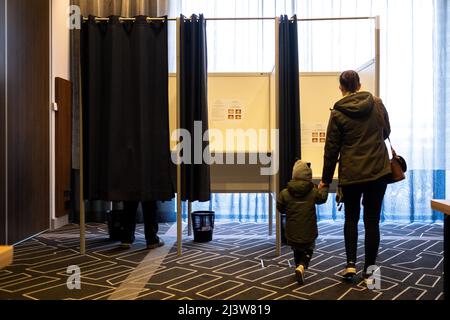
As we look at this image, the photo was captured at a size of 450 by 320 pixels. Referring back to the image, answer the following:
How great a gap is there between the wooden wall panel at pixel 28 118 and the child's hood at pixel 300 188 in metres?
2.29

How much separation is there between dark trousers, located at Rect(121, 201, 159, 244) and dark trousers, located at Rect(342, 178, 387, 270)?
4.98 ft

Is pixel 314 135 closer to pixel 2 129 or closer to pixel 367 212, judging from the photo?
pixel 367 212

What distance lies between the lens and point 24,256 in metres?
3.05

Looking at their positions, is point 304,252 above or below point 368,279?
above

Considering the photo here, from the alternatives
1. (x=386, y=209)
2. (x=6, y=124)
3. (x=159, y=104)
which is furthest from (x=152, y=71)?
(x=386, y=209)

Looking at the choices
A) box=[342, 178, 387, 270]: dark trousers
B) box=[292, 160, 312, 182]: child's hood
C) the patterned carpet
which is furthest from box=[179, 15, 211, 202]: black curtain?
box=[342, 178, 387, 270]: dark trousers

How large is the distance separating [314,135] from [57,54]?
276 cm

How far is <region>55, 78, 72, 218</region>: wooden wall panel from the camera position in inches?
165

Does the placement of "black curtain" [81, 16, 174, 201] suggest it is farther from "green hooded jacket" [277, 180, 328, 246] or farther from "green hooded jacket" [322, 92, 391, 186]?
"green hooded jacket" [322, 92, 391, 186]

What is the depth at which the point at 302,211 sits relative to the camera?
2.46 metres

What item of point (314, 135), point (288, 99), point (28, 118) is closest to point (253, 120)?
point (314, 135)

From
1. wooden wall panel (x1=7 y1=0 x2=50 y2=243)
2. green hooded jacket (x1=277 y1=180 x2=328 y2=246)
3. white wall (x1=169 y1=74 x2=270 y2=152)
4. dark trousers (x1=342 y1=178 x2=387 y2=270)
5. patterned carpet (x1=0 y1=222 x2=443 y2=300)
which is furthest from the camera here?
white wall (x1=169 y1=74 x2=270 y2=152)

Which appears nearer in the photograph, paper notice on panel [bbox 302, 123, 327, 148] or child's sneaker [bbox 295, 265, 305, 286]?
child's sneaker [bbox 295, 265, 305, 286]
